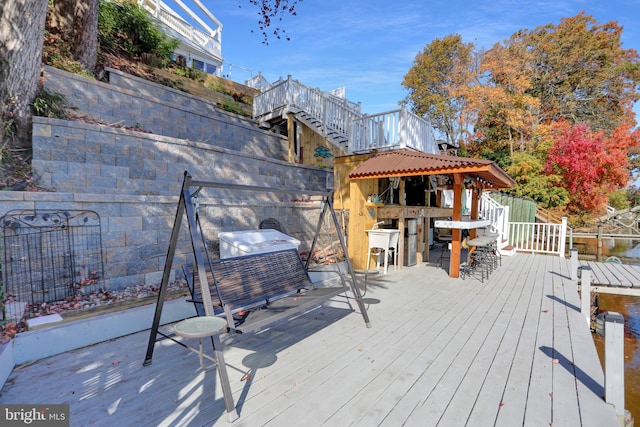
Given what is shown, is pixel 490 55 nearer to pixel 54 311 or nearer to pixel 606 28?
pixel 606 28

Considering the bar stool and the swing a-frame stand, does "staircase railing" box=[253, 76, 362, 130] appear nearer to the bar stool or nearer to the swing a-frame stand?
the swing a-frame stand

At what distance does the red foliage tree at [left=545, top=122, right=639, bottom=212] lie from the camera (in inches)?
554

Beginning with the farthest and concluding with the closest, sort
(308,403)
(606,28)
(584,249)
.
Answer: (606,28) < (584,249) < (308,403)

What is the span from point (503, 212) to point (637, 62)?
17507 mm

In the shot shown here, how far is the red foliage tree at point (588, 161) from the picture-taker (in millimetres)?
14070

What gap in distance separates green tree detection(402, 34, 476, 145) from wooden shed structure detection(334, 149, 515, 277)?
1326 cm

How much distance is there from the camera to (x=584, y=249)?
1633 centimetres

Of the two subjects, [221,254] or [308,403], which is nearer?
[308,403]

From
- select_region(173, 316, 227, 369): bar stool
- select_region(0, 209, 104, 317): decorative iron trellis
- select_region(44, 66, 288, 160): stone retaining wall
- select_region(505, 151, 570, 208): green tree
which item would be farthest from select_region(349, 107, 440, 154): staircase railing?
select_region(505, 151, 570, 208): green tree

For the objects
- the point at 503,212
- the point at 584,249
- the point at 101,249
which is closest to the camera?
the point at 101,249

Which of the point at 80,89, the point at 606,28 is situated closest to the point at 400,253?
the point at 80,89

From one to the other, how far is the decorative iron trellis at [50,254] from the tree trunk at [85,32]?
485 centimetres

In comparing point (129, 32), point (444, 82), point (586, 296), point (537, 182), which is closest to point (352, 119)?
point (586, 296)

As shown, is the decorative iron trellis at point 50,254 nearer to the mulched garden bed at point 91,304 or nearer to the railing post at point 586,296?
the mulched garden bed at point 91,304
